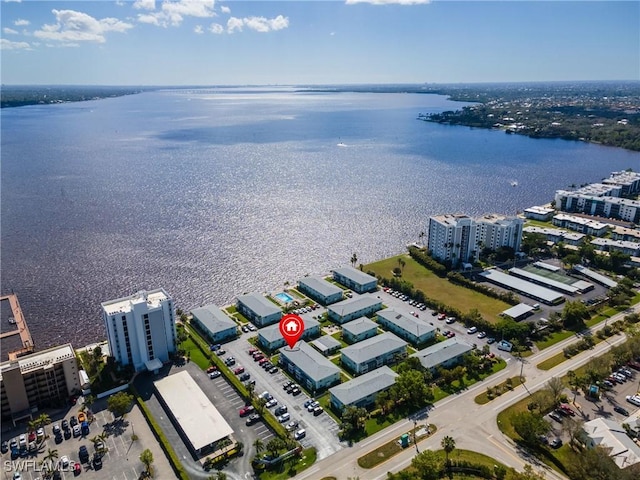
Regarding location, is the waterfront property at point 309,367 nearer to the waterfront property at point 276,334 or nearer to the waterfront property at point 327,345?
the waterfront property at point 327,345

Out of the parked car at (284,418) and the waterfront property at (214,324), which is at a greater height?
the waterfront property at (214,324)

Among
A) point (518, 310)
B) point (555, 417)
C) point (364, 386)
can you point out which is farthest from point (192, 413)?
point (518, 310)

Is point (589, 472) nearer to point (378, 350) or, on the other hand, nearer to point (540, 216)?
point (378, 350)

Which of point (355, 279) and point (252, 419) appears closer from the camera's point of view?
point (252, 419)

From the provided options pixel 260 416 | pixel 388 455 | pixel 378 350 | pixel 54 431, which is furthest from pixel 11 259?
pixel 388 455

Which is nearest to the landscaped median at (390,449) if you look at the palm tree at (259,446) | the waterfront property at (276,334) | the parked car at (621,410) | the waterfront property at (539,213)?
the palm tree at (259,446)

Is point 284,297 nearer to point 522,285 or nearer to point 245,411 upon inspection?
point 245,411

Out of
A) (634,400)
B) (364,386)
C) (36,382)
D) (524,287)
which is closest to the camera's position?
(634,400)
